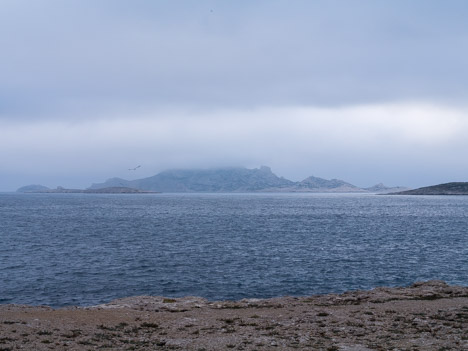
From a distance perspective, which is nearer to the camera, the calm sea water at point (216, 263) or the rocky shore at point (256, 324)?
the rocky shore at point (256, 324)

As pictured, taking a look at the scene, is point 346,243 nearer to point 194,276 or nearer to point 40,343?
point 194,276

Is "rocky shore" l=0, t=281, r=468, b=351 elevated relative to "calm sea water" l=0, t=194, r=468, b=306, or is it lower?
elevated

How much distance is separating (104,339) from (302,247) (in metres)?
36.8

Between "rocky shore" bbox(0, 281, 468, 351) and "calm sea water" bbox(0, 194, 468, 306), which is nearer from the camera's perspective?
"rocky shore" bbox(0, 281, 468, 351)

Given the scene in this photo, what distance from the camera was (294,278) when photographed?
33312 millimetres

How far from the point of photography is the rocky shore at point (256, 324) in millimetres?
14727

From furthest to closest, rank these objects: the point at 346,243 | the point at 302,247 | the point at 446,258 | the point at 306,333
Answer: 1. the point at 346,243
2. the point at 302,247
3. the point at 446,258
4. the point at 306,333

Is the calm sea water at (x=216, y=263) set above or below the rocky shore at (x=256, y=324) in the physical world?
below

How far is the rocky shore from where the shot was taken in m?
14.7

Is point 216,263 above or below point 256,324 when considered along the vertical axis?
below

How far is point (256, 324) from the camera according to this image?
704 inches

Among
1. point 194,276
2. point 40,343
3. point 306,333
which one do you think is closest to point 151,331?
point 40,343

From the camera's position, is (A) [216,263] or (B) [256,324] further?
(A) [216,263]

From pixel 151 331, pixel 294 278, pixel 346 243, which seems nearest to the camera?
pixel 151 331
